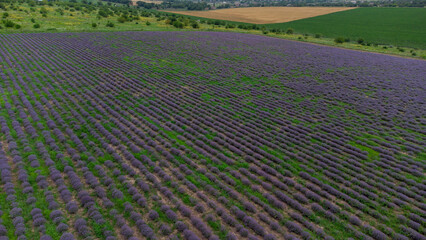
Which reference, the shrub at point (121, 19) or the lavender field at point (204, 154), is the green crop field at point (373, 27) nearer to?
the lavender field at point (204, 154)

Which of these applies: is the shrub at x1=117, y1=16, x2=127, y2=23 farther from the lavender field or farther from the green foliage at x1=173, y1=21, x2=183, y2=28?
the lavender field

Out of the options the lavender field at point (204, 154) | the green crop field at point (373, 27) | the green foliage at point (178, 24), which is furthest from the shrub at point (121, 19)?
the green crop field at point (373, 27)

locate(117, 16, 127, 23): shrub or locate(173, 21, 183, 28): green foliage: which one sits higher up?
locate(117, 16, 127, 23): shrub

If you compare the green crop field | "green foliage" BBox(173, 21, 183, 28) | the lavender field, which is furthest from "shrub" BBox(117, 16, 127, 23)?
the green crop field

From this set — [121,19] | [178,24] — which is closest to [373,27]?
[178,24]

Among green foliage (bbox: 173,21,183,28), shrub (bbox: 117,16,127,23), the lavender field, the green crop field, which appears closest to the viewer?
the lavender field

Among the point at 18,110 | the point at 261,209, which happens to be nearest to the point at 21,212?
the point at 261,209
